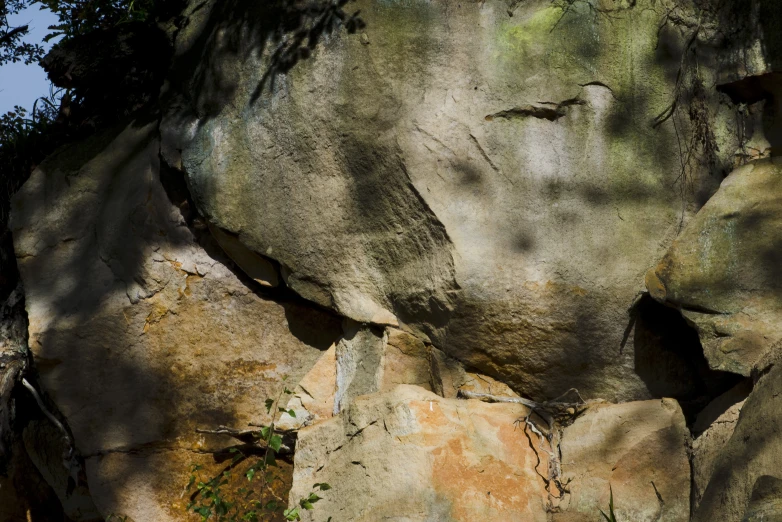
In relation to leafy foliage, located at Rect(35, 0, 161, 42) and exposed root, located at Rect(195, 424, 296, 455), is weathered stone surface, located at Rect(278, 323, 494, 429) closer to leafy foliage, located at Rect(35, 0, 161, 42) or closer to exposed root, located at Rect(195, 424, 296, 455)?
exposed root, located at Rect(195, 424, 296, 455)

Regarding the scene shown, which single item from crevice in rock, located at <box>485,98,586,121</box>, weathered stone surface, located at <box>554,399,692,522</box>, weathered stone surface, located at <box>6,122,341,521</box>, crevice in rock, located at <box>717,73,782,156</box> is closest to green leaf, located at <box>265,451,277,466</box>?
weathered stone surface, located at <box>6,122,341,521</box>

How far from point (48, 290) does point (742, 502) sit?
346cm

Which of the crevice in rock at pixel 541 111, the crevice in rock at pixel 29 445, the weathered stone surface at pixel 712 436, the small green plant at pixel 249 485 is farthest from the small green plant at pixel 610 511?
the crevice in rock at pixel 29 445

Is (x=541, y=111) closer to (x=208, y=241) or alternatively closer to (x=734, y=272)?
(x=734, y=272)

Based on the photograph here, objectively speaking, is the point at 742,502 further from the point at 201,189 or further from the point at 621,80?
the point at 201,189

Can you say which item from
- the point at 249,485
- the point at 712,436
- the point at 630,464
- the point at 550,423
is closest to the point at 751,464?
the point at 712,436

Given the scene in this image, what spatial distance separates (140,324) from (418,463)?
1.76m

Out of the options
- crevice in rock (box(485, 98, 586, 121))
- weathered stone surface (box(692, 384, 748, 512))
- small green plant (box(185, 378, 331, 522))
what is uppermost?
crevice in rock (box(485, 98, 586, 121))

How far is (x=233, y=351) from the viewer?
448 cm

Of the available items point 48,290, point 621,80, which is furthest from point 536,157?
point 48,290

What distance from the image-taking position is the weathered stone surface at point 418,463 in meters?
3.36

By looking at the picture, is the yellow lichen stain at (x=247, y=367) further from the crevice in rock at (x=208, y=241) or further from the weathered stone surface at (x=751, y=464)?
the weathered stone surface at (x=751, y=464)

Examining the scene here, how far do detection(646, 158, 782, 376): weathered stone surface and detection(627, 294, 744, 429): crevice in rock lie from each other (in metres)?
0.24

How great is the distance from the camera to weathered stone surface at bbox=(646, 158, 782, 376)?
3.40m
